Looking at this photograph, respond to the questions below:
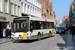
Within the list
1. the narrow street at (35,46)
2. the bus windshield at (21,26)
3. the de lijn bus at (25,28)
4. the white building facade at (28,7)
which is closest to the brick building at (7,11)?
the white building facade at (28,7)

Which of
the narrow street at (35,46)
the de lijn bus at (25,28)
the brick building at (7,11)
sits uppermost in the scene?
the brick building at (7,11)

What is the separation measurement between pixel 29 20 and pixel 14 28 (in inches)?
75.6

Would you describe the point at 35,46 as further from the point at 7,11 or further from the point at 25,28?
the point at 7,11

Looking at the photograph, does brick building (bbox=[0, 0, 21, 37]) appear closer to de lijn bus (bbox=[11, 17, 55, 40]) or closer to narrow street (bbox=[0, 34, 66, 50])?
de lijn bus (bbox=[11, 17, 55, 40])

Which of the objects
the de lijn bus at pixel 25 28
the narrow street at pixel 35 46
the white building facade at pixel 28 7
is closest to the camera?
the narrow street at pixel 35 46

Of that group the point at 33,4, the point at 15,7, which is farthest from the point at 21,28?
the point at 33,4

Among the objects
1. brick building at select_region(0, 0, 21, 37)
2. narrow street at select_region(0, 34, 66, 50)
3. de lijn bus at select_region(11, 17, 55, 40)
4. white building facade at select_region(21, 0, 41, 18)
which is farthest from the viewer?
white building facade at select_region(21, 0, 41, 18)

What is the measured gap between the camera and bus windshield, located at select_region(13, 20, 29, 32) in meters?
16.0

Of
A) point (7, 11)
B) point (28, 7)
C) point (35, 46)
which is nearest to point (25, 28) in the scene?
point (35, 46)

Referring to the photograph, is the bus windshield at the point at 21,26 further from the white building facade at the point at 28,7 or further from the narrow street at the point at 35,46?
the white building facade at the point at 28,7

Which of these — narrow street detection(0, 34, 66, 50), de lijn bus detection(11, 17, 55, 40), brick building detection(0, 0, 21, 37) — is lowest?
narrow street detection(0, 34, 66, 50)

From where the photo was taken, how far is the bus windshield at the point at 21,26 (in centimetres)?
1602

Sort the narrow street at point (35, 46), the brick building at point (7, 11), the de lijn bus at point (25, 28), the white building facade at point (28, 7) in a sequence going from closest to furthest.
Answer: the narrow street at point (35, 46), the de lijn bus at point (25, 28), the brick building at point (7, 11), the white building facade at point (28, 7)

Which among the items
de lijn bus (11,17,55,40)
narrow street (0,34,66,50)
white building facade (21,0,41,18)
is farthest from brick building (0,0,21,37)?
narrow street (0,34,66,50)
